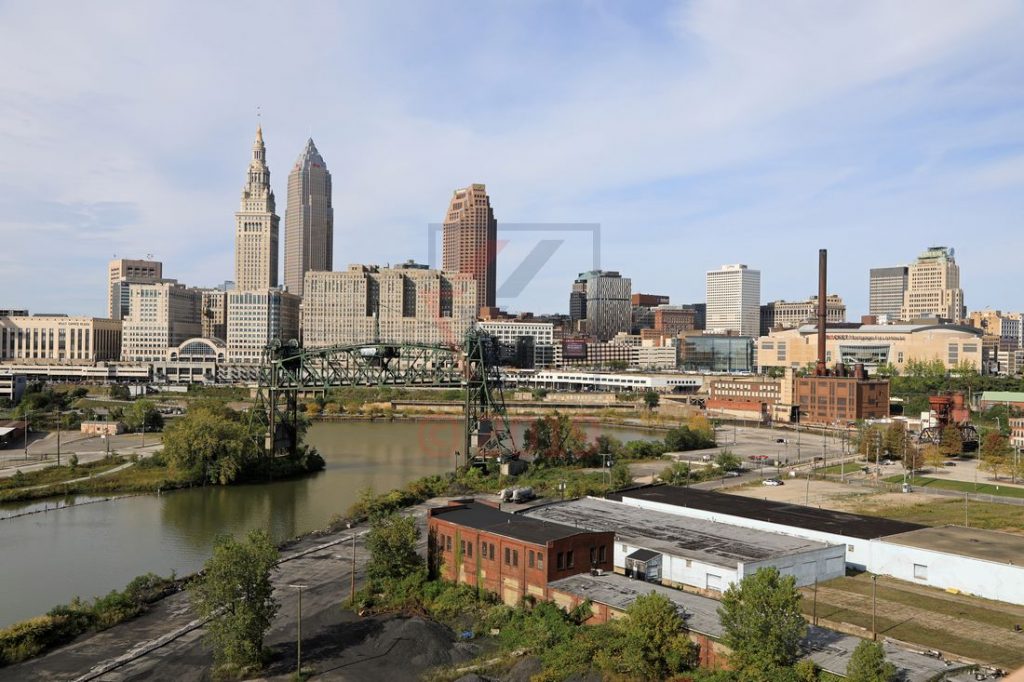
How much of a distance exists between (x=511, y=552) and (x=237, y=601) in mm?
6823

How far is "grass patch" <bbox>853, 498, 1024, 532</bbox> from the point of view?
31.7m

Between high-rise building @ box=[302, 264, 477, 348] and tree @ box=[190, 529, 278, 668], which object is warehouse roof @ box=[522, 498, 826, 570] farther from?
high-rise building @ box=[302, 264, 477, 348]

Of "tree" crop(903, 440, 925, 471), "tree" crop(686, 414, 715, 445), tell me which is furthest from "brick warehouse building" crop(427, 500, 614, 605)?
"tree" crop(686, 414, 715, 445)

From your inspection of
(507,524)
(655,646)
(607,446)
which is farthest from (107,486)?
(655,646)

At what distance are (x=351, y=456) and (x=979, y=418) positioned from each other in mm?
52961

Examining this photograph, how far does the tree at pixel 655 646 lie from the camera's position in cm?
1677

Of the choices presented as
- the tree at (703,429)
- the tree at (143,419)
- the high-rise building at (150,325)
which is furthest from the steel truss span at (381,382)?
the high-rise building at (150,325)

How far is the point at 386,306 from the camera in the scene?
466 ft

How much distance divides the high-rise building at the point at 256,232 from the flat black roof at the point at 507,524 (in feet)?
467

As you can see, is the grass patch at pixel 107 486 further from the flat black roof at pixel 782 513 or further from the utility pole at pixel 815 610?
the utility pole at pixel 815 610

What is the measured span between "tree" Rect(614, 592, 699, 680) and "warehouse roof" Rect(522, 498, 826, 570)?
5.61 m

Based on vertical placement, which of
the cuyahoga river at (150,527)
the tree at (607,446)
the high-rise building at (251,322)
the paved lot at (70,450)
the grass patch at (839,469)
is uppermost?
the high-rise building at (251,322)

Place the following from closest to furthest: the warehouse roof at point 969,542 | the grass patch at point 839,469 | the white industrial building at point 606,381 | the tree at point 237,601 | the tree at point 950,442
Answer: the tree at point 237,601
the warehouse roof at point 969,542
the grass patch at point 839,469
the tree at point 950,442
the white industrial building at point 606,381

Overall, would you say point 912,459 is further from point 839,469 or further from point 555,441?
point 555,441
